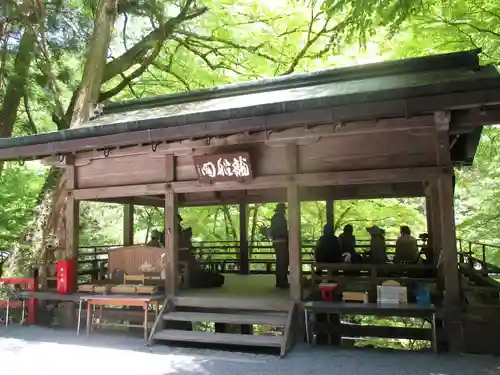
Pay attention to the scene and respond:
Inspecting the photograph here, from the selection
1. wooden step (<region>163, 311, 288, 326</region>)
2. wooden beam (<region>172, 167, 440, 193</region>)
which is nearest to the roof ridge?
wooden beam (<region>172, 167, 440, 193</region>)

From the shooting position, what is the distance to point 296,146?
752 centimetres

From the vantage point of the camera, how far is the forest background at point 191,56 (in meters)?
11.1

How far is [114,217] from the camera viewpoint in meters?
22.9

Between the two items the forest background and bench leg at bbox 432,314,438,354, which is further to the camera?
the forest background

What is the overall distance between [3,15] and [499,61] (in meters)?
12.6

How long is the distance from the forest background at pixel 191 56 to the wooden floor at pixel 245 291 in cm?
522

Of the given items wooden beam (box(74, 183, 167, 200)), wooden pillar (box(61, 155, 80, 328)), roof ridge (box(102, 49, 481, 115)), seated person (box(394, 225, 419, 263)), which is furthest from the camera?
seated person (box(394, 225, 419, 263))

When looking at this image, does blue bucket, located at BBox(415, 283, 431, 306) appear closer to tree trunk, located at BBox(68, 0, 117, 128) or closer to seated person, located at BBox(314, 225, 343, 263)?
seated person, located at BBox(314, 225, 343, 263)

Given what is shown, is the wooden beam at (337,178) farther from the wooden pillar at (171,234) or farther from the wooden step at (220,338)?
the wooden step at (220,338)

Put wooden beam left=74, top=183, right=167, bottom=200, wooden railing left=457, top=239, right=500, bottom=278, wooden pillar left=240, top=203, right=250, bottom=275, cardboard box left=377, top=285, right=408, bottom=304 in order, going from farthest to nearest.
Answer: wooden pillar left=240, top=203, right=250, bottom=275, wooden beam left=74, top=183, right=167, bottom=200, wooden railing left=457, top=239, right=500, bottom=278, cardboard box left=377, top=285, right=408, bottom=304

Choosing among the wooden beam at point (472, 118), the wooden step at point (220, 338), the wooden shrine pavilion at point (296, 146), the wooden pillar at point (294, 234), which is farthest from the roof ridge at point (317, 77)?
Result: the wooden step at point (220, 338)

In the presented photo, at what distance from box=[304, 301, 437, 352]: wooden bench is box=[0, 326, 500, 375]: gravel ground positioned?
417mm

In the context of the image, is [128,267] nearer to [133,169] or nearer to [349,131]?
[133,169]

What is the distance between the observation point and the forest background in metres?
11.1
